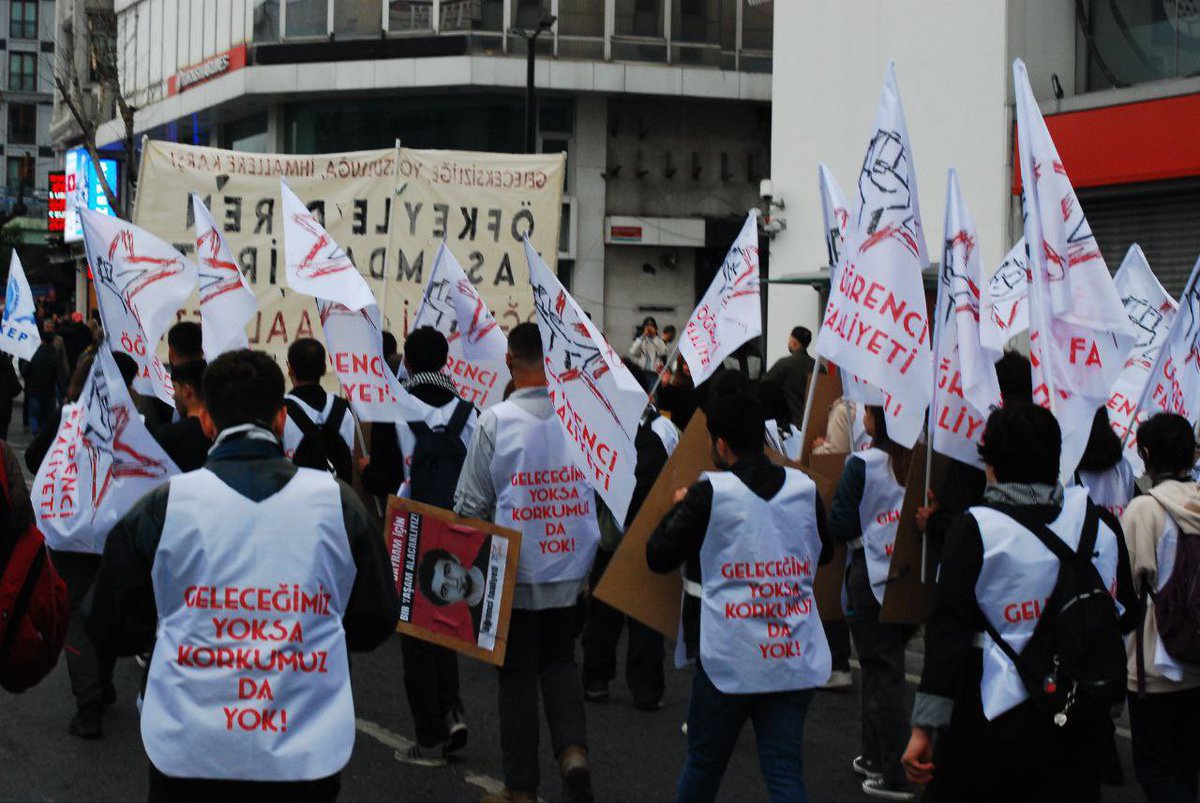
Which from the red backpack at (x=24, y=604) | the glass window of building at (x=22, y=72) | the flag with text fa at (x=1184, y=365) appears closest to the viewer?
the red backpack at (x=24, y=604)

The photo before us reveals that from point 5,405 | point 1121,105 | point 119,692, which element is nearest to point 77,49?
point 5,405

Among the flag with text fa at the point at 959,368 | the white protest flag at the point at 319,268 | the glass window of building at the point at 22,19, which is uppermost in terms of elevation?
the glass window of building at the point at 22,19

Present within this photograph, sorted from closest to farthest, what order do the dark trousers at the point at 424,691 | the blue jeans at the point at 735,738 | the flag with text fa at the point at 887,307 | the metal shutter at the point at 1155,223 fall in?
the blue jeans at the point at 735,738 < the flag with text fa at the point at 887,307 < the dark trousers at the point at 424,691 < the metal shutter at the point at 1155,223

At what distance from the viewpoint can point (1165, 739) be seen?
18.9 ft

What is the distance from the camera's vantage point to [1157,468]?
234 inches

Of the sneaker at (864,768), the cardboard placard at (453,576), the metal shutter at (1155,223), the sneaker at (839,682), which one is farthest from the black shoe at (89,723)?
the metal shutter at (1155,223)

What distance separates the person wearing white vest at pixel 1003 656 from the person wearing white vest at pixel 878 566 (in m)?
2.36

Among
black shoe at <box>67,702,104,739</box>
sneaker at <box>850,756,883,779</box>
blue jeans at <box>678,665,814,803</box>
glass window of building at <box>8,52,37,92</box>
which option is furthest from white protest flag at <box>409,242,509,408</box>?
glass window of building at <box>8,52,37,92</box>

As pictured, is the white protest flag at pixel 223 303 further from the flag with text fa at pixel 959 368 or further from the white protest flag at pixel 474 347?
the flag with text fa at pixel 959 368

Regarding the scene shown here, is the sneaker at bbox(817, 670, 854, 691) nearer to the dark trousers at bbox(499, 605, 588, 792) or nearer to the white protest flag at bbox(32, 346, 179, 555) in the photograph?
the dark trousers at bbox(499, 605, 588, 792)

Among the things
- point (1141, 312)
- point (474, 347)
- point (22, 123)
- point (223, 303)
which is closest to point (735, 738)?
point (474, 347)

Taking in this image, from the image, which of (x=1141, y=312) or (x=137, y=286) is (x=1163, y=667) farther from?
(x=137, y=286)

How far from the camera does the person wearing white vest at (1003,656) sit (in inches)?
169

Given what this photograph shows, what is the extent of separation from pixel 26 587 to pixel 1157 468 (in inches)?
159
